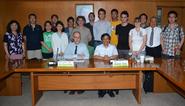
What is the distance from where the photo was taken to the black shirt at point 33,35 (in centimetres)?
504

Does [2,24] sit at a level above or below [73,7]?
below

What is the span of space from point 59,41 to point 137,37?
1410mm

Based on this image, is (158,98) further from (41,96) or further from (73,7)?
(73,7)

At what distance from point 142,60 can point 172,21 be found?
3.49 feet

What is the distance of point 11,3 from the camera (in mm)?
6453

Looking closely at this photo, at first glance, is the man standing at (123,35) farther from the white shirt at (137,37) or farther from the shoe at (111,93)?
the shoe at (111,93)

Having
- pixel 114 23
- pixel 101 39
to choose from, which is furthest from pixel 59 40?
pixel 114 23

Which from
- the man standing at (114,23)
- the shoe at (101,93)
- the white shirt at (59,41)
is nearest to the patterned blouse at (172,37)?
the man standing at (114,23)

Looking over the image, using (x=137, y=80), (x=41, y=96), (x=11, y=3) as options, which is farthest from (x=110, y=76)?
(x=11, y=3)

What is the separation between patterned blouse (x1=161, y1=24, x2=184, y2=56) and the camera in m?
4.61

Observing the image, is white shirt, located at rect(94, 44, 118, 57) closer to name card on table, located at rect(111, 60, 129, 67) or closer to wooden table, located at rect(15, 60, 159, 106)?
wooden table, located at rect(15, 60, 159, 106)

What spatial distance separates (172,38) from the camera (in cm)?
462

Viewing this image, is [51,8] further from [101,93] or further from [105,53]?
[101,93]

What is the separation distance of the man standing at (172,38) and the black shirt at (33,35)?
234cm
